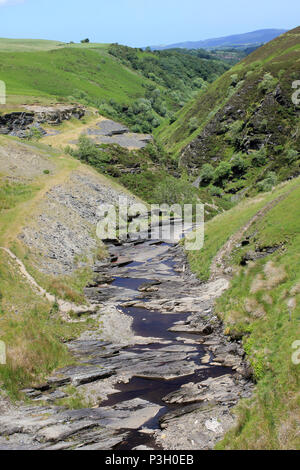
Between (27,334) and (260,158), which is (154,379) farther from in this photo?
(260,158)

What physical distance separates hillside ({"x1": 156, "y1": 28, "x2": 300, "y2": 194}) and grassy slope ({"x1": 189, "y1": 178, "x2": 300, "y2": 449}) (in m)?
79.2

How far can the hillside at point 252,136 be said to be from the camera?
14588 centimetres

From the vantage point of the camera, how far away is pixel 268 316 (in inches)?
1240

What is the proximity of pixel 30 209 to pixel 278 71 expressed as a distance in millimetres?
146473

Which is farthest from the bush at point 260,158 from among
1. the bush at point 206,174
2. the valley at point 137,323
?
the valley at point 137,323

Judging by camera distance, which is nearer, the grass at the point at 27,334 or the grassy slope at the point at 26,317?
the grass at the point at 27,334

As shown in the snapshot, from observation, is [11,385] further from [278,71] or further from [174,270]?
[278,71]

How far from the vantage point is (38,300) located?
3919 cm

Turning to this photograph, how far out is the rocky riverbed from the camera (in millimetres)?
22094

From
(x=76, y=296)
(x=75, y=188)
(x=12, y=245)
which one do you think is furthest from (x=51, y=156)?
(x=76, y=296)

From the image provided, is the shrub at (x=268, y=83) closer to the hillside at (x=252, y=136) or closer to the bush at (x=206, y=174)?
the hillside at (x=252, y=136)

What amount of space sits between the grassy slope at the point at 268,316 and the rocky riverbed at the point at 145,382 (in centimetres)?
130

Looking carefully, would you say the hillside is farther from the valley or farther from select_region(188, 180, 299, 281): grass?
the valley

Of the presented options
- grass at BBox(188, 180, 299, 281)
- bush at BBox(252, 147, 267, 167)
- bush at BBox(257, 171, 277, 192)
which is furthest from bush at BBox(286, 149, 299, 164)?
grass at BBox(188, 180, 299, 281)
